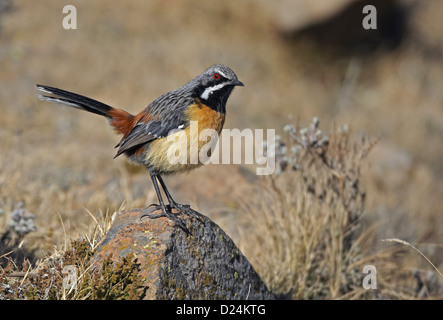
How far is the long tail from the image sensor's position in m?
5.28

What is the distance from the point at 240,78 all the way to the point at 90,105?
35.3ft

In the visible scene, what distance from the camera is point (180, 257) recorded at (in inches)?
173

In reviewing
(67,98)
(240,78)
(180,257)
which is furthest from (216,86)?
(240,78)

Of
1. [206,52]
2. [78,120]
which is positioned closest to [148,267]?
[78,120]

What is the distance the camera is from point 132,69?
1487 centimetres

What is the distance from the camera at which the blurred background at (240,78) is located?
906 cm

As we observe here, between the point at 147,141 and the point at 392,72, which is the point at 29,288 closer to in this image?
the point at 147,141

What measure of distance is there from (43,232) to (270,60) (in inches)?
485

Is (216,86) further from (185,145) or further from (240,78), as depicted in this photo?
(240,78)

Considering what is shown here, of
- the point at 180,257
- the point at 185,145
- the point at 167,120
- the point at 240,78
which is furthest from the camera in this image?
the point at 240,78

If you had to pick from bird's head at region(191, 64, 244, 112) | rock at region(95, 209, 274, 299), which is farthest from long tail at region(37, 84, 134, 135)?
rock at region(95, 209, 274, 299)

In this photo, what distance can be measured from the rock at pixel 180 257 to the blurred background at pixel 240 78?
275 centimetres

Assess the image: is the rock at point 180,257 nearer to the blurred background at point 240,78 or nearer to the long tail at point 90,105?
the long tail at point 90,105
